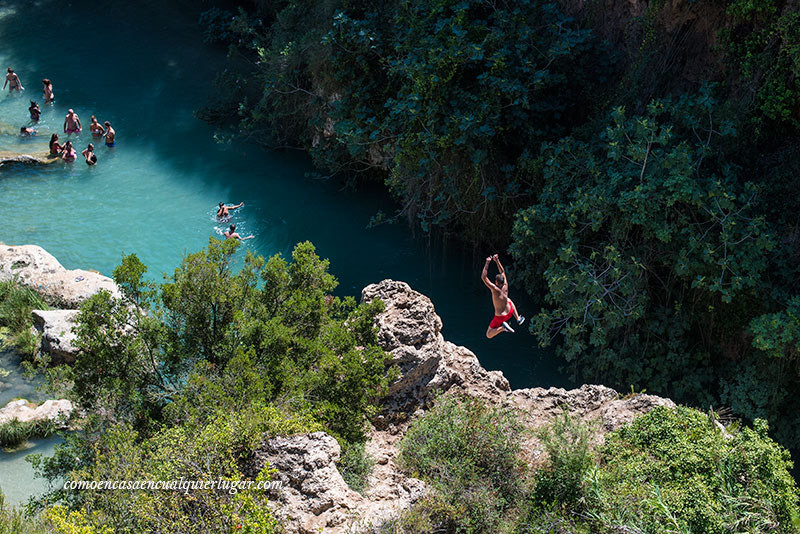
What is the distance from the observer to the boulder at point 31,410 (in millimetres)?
14531

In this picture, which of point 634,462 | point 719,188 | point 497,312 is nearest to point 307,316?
point 497,312

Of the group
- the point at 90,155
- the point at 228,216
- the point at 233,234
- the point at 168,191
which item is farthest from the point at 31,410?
the point at 90,155

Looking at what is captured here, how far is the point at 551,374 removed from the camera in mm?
16125

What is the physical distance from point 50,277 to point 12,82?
35.4 ft

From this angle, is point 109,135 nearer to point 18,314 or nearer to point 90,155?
point 90,155

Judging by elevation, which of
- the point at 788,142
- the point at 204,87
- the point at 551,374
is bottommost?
the point at 551,374

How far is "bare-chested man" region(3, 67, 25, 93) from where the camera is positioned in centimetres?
2462

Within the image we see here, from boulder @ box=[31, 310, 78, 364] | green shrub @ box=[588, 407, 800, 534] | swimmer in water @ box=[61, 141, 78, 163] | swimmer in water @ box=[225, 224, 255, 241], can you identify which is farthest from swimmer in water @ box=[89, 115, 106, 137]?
green shrub @ box=[588, 407, 800, 534]

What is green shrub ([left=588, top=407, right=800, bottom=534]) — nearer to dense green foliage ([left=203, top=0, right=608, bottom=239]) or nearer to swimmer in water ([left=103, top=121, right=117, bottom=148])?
dense green foliage ([left=203, top=0, right=608, bottom=239])

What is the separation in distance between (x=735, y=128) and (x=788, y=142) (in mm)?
1285

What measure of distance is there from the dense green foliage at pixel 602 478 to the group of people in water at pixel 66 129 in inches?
622

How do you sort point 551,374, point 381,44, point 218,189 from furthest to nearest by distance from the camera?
point 218,189 < point 381,44 < point 551,374

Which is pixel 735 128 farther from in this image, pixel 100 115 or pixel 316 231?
pixel 100 115

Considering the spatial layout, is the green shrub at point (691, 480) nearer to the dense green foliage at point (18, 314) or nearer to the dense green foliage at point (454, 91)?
the dense green foliage at point (454, 91)
